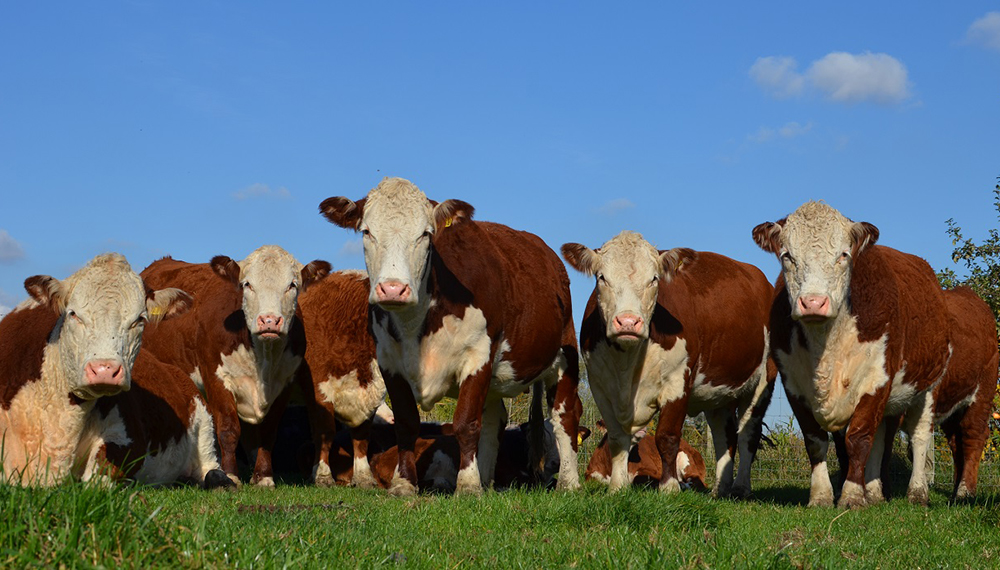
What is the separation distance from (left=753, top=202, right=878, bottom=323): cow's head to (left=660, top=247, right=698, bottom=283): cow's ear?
1075 mm

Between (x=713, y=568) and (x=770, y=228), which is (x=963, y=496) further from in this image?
(x=713, y=568)

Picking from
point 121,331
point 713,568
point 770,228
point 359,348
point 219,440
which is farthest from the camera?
point 359,348

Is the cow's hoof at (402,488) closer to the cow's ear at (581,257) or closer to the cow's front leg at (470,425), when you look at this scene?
the cow's front leg at (470,425)

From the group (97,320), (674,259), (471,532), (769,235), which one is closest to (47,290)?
(97,320)

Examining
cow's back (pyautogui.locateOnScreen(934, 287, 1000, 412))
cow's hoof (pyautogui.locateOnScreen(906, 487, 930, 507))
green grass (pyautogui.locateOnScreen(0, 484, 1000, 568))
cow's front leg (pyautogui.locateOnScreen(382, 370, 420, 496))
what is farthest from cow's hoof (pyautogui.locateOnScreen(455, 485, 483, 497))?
cow's back (pyautogui.locateOnScreen(934, 287, 1000, 412))

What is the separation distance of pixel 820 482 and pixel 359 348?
18.5ft

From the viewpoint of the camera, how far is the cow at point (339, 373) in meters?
12.0

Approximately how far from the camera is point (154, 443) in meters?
8.91

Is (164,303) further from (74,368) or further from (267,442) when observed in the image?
(267,442)

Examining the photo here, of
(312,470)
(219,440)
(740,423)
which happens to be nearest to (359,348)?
(312,470)

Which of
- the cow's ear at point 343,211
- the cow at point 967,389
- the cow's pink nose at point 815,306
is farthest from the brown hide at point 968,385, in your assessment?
the cow's ear at point 343,211

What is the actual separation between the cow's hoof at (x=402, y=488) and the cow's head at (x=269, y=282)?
2314 millimetres

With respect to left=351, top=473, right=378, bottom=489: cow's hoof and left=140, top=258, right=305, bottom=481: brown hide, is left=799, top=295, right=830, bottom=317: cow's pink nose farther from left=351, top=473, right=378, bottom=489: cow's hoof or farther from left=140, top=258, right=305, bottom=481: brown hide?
left=140, top=258, right=305, bottom=481: brown hide

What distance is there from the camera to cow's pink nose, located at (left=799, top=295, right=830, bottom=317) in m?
8.70
